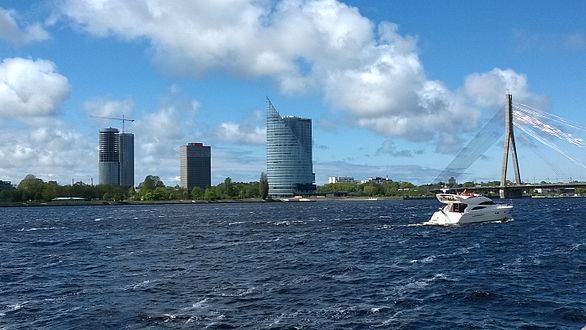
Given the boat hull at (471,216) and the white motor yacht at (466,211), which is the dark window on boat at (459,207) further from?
the boat hull at (471,216)

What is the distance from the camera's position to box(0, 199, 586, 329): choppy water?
3195 cm

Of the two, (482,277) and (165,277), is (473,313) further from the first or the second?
(165,277)

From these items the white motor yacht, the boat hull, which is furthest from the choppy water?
the white motor yacht

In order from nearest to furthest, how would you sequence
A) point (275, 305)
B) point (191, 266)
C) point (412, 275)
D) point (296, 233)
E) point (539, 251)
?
1. point (275, 305)
2. point (412, 275)
3. point (191, 266)
4. point (539, 251)
5. point (296, 233)

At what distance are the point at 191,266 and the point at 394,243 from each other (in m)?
24.2

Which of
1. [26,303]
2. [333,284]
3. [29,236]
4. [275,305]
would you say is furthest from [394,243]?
[29,236]

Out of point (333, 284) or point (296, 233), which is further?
point (296, 233)

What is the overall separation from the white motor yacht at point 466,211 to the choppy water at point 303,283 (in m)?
20.6

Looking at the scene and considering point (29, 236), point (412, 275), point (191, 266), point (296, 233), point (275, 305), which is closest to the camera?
point (275, 305)

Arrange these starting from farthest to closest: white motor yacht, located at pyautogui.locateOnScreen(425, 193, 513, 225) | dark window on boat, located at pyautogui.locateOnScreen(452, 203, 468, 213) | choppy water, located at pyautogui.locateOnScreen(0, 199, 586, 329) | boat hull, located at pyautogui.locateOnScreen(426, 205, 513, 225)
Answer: dark window on boat, located at pyautogui.locateOnScreen(452, 203, 468, 213) → white motor yacht, located at pyautogui.locateOnScreen(425, 193, 513, 225) → boat hull, located at pyautogui.locateOnScreen(426, 205, 513, 225) → choppy water, located at pyautogui.locateOnScreen(0, 199, 586, 329)

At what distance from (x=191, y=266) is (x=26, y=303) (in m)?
16.8

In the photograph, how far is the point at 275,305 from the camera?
35219 mm

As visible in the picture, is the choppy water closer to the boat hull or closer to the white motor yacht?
the boat hull

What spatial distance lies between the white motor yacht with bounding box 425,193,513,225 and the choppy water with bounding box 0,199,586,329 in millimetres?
20643
